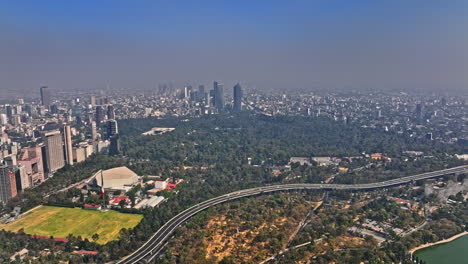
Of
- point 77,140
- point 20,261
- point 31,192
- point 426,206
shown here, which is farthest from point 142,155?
point 426,206

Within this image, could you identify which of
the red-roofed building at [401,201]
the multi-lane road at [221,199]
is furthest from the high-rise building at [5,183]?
the red-roofed building at [401,201]

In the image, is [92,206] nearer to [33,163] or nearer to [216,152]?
[33,163]

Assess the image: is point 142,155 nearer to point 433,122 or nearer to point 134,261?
point 134,261

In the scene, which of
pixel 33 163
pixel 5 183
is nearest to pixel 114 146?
pixel 33 163

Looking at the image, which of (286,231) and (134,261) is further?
(286,231)

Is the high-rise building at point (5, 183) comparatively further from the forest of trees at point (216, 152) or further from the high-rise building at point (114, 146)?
the high-rise building at point (114, 146)

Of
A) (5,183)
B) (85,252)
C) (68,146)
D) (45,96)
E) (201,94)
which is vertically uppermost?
(45,96)

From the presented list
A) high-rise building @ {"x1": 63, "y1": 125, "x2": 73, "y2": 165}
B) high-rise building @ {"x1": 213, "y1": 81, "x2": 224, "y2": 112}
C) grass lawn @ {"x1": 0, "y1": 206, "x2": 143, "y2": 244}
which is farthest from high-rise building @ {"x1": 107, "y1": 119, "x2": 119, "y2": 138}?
high-rise building @ {"x1": 213, "y1": 81, "x2": 224, "y2": 112}
